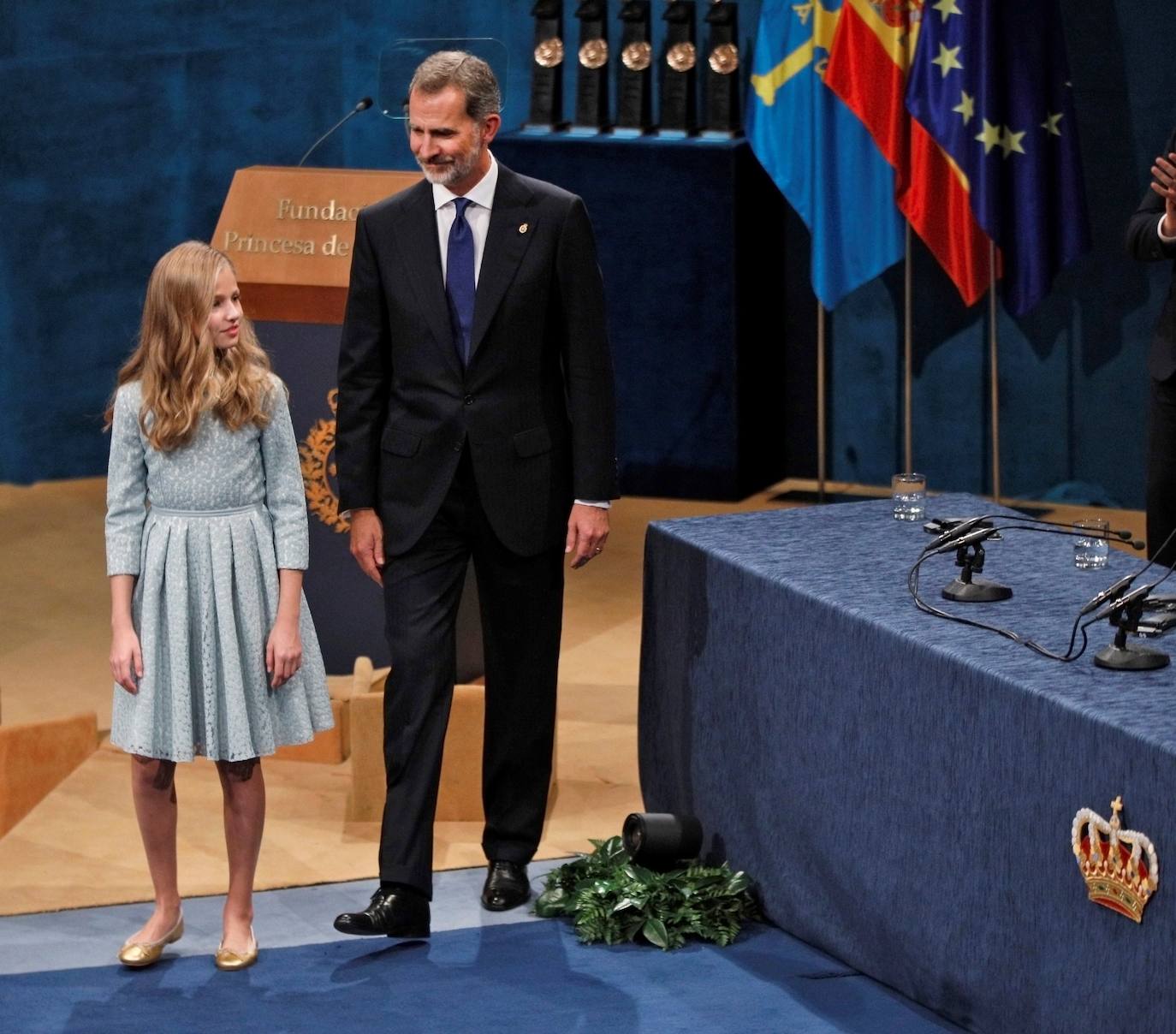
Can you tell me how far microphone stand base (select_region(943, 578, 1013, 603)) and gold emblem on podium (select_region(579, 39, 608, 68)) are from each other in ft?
14.9

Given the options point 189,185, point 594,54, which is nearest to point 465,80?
point 594,54

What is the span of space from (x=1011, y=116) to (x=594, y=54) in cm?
157

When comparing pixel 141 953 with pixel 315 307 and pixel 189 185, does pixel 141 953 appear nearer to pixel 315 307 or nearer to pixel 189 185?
pixel 315 307

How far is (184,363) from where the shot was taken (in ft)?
12.3

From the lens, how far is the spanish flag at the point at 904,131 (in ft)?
23.7

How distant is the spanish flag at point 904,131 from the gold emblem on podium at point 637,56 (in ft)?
2.46

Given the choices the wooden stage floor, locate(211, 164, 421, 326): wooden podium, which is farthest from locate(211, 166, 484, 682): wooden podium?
the wooden stage floor

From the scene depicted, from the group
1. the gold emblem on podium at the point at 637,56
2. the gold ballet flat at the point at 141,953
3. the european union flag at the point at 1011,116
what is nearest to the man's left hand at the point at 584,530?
the gold ballet flat at the point at 141,953

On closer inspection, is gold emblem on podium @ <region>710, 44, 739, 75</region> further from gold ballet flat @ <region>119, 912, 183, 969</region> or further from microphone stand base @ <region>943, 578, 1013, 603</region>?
gold ballet flat @ <region>119, 912, 183, 969</region>

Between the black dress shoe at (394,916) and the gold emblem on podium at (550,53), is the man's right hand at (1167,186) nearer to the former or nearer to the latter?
the black dress shoe at (394,916)

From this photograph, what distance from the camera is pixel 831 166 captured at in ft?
24.5

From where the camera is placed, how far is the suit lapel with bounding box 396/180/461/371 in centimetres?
392

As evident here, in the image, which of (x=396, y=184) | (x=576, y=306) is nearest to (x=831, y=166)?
(x=396, y=184)

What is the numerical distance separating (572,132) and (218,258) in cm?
418
